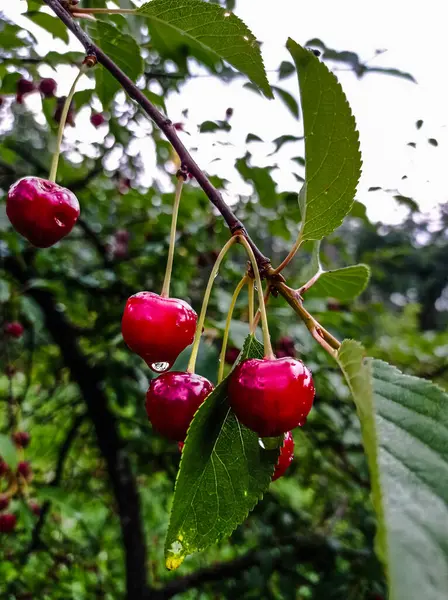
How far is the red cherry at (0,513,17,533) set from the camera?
237cm

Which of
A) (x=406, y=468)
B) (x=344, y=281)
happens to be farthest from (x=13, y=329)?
(x=406, y=468)

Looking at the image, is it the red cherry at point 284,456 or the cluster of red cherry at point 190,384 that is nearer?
the cluster of red cherry at point 190,384

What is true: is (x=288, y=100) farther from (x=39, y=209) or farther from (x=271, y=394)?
(x=271, y=394)

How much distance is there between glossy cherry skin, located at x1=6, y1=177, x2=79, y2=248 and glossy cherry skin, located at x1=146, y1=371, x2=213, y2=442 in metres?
0.33

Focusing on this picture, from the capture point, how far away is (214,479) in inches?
29.4

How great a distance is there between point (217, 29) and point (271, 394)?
0.69 m

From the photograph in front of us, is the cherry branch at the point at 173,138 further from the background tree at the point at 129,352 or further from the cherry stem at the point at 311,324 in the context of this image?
the background tree at the point at 129,352

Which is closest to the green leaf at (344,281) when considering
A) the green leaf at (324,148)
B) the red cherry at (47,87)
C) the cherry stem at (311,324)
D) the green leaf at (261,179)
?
the green leaf at (324,148)

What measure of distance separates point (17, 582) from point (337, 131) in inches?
107

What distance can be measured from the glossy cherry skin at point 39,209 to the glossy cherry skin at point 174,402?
330mm

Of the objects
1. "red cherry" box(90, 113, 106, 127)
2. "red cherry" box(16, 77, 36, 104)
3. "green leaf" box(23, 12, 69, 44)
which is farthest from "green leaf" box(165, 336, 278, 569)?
"red cherry" box(90, 113, 106, 127)

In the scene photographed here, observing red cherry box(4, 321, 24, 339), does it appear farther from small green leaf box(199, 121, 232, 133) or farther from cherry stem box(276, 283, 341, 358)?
cherry stem box(276, 283, 341, 358)

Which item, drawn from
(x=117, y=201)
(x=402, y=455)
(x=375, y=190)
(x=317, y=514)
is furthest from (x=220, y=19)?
(x=317, y=514)

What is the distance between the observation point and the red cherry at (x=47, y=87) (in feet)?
6.95
